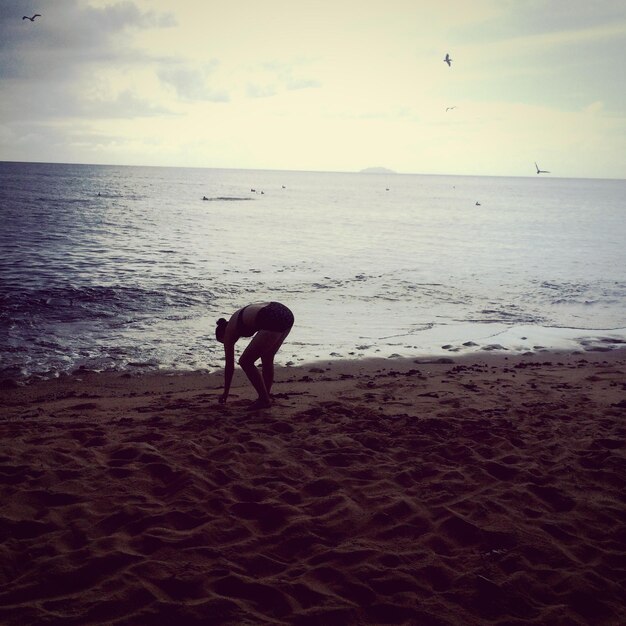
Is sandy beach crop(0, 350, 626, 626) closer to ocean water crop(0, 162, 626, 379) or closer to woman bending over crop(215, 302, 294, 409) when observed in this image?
woman bending over crop(215, 302, 294, 409)

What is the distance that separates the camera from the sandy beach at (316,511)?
309cm

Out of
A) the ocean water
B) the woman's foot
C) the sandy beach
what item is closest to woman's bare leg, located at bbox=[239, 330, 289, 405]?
the woman's foot

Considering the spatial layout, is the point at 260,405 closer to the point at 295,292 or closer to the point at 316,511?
the point at 316,511

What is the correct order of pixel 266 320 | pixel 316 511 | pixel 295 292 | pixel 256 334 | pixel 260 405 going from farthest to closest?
1. pixel 295 292
2. pixel 260 405
3. pixel 256 334
4. pixel 266 320
5. pixel 316 511

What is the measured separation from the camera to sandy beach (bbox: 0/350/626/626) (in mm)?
3092

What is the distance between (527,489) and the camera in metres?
4.40

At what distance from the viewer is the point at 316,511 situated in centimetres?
405

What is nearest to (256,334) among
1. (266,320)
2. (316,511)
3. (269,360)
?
(266,320)

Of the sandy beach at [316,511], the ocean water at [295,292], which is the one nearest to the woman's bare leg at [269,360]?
the sandy beach at [316,511]

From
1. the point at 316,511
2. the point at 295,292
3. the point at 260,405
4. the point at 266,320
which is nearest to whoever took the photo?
the point at 316,511

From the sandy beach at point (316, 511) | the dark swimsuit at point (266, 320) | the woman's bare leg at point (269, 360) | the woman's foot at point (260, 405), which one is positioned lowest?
the sandy beach at point (316, 511)

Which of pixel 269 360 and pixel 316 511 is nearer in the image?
pixel 316 511

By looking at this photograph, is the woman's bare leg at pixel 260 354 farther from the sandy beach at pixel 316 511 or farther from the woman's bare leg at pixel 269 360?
the sandy beach at pixel 316 511

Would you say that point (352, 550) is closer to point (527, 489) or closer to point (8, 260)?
point (527, 489)
